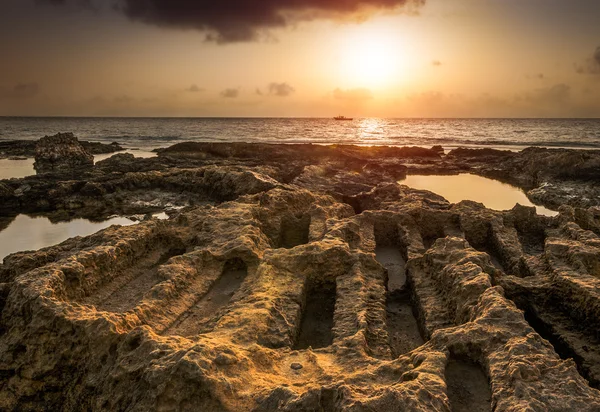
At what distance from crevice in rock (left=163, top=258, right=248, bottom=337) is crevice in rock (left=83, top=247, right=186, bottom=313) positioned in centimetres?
72

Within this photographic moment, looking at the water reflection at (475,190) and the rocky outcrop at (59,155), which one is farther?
the rocky outcrop at (59,155)

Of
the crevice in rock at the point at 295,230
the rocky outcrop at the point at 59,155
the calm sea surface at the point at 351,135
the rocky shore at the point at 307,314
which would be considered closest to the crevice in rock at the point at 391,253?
the rocky shore at the point at 307,314

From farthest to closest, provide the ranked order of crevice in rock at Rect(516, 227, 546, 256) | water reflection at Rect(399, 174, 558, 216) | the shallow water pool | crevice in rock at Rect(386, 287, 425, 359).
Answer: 1. the shallow water pool
2. water reflection at Rect(399, 174, 558, 216)
3. crevice in rock at Rect(516, 227, 546, 256)
4. crevice in rock at Rect(386, 287, 425, 359)

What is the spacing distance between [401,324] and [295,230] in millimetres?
3605

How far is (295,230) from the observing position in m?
8.57

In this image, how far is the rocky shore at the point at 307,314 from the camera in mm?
3289

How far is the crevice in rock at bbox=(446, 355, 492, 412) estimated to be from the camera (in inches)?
130

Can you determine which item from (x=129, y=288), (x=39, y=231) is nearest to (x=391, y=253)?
(x=129, y=288)

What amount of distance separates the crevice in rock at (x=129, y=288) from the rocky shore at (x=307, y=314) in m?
0.03

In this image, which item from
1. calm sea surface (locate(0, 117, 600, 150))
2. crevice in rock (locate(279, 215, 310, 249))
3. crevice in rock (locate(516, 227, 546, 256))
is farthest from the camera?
calm sea surface (locate(0, 117, 600, 150))

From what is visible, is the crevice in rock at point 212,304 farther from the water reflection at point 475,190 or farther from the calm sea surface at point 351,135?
the calm sea surface at point 351,135

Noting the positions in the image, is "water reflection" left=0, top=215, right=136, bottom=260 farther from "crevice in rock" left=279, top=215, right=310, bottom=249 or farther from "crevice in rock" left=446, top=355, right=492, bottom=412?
"crevice in rock" left=446, top=355, right=492, bottom=412

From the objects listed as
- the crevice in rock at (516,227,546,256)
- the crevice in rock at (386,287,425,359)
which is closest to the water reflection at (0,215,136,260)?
the crevice in rock at (386,287,425,359)

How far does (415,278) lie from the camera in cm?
590
